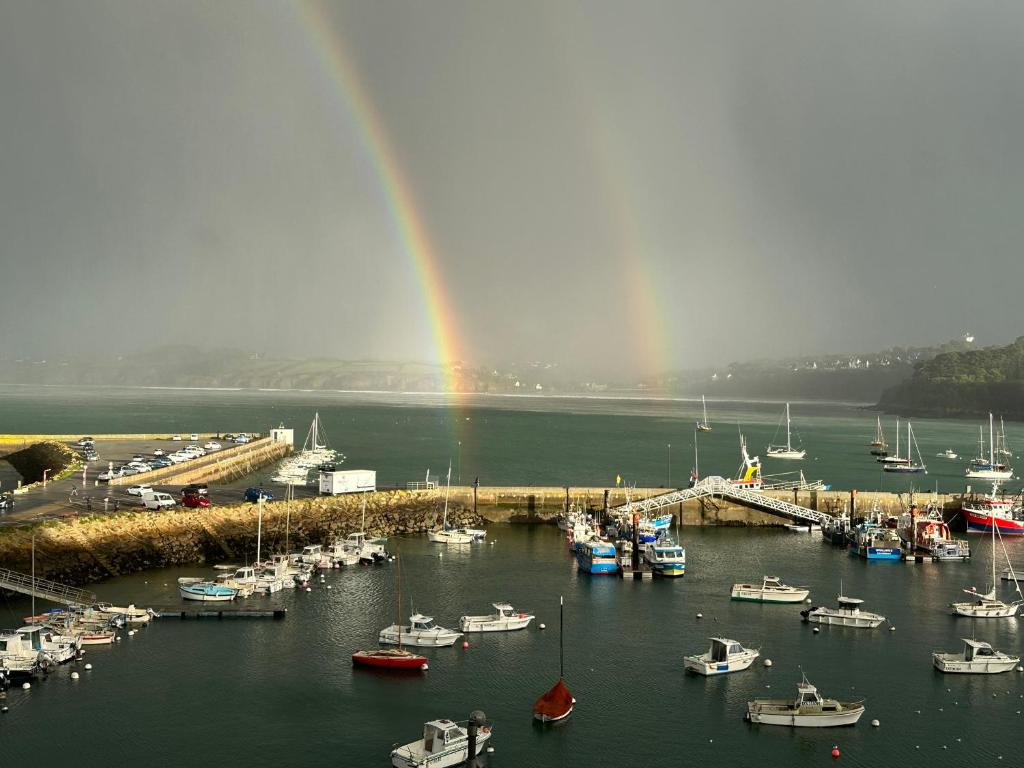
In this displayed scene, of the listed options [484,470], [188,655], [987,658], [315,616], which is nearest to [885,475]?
[484,470]

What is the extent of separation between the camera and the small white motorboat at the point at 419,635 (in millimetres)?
28672

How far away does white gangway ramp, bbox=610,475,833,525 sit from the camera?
52.7 metres

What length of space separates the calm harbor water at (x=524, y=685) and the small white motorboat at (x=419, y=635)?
402mm

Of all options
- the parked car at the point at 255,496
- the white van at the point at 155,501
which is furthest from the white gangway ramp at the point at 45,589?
the parked car at the point at 255,496

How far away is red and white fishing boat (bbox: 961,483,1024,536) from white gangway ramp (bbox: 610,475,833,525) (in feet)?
26.0

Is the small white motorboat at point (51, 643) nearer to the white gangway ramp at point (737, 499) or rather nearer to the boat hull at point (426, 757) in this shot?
the boat hull at point (426, 757)

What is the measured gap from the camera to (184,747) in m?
21.6

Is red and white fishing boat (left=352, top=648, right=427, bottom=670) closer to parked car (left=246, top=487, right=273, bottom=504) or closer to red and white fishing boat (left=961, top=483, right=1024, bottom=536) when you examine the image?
parked car (left=246, top=487, right=273, bottom=504)

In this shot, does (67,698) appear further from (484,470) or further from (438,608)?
(484,470)

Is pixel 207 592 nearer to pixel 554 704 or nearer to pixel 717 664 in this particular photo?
pixel 554 704

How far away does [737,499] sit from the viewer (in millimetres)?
53719

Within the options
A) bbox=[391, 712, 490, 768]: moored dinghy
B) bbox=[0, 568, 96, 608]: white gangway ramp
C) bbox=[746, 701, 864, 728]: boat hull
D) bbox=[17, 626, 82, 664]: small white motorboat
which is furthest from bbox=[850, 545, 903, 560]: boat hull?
bbox=[17, 626, 82, 664]: small white motorboat

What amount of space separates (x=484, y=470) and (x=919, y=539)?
4137 cm

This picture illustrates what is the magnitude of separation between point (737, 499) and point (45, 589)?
36.9 meters
